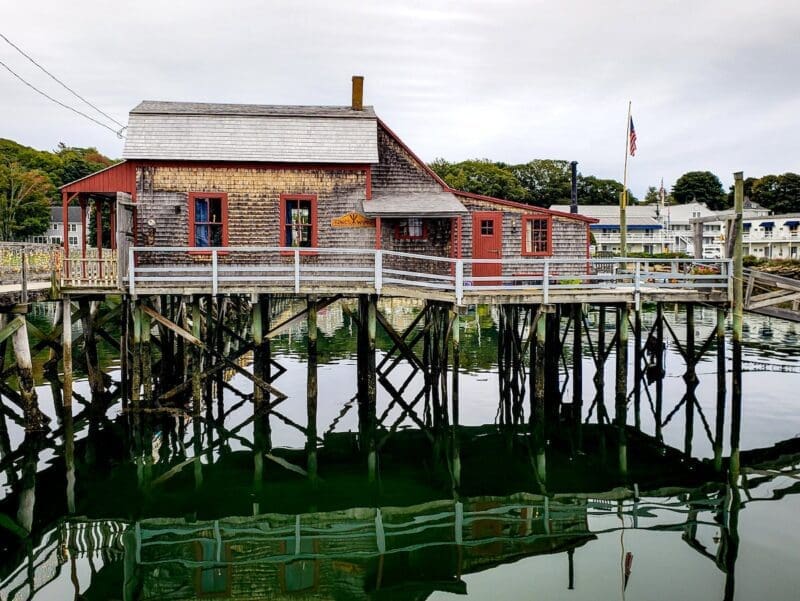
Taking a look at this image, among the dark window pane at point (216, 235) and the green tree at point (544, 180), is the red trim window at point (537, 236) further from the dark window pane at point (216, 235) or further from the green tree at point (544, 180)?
the green tree at point (544, 180)

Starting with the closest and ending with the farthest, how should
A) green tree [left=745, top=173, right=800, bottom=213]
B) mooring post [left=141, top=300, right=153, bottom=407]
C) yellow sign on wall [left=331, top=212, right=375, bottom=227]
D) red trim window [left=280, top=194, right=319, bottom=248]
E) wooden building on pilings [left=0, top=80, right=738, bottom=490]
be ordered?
wooden building on pilings [left=0, top=80, right=738, bottom=490], mooring post [left=141, top=300, right=153, bottom=407], red trim window [left=280, top=194, right=319, bottom=248], yellow sign on wall [left=331, top=212, right=375, bottom=227], green tree [left=745, top=173, right=800, bottom=213]

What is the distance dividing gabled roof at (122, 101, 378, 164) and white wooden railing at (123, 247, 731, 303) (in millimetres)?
2608

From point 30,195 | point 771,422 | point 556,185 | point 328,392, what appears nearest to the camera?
point 771,422

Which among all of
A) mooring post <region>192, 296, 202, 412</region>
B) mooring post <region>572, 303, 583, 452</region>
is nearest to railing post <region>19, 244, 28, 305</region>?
mooring post <region>192, 296, 202, 412</region>

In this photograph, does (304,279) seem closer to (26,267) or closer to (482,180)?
(26,267)

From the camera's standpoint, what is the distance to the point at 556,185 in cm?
9144

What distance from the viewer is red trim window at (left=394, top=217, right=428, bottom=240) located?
19922mm

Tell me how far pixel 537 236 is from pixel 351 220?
18.7ft

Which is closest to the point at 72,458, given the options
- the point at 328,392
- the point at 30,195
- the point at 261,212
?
the point at 261,212

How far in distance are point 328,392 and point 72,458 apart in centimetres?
912

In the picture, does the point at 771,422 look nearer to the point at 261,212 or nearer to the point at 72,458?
the point at 261,212

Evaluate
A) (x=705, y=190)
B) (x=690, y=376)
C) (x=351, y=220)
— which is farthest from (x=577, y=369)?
(x=705, y=190)

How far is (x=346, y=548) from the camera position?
11406 millimetres

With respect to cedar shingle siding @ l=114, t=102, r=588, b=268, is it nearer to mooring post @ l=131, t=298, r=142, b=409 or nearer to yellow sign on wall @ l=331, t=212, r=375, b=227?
yellow sign on wall @ l=331, t=212, r=375, b=227
